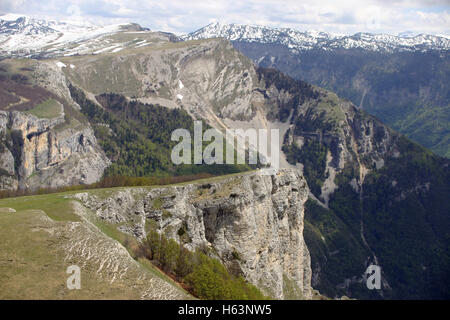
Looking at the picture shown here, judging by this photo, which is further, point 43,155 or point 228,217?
point 43,155

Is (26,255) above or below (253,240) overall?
above

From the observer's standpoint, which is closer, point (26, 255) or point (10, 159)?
point (26, 255)

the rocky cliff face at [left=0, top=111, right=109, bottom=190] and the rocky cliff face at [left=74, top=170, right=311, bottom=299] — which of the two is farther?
the rocky cliff face at [left=0, top=111, right=109, bottom=190]

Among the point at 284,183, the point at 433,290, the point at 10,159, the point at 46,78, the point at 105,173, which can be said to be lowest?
the point at 433,290

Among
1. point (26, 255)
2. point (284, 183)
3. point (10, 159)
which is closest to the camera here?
point (26, 255)

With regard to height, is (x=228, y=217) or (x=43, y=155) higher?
(x=228, y=217)

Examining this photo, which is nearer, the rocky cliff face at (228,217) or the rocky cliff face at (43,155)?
the rocky cliff face at (228,217)

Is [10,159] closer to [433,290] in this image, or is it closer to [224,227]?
[224,227]
